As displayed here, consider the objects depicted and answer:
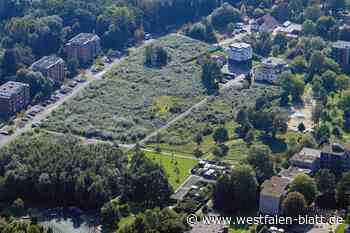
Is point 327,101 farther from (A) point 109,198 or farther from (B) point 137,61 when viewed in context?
(A) point 109,198

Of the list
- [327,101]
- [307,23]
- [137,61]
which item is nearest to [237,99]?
[327,101]

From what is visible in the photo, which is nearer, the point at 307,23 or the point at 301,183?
the point at 301,183


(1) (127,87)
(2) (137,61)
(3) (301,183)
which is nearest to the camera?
(3) (301,183)

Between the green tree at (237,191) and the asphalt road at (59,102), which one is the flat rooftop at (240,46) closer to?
the asphalt road at (59,102)

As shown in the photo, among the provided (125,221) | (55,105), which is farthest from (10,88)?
(125,221)

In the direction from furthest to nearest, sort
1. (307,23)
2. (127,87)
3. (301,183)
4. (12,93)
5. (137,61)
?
1. (307,23)
2. (137,61)
3. (127,87)
4. (12,93)
5. (301,183)

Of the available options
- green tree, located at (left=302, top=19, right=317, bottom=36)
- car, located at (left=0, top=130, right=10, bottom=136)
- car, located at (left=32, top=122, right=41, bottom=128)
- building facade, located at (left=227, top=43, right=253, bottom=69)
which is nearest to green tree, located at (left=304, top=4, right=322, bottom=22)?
green tree, located at (left=302, top=19, right=317, bottom=36)

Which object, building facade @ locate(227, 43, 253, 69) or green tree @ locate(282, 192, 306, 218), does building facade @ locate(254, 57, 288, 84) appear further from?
green tree @ locate(282, 192, 306, 218)
